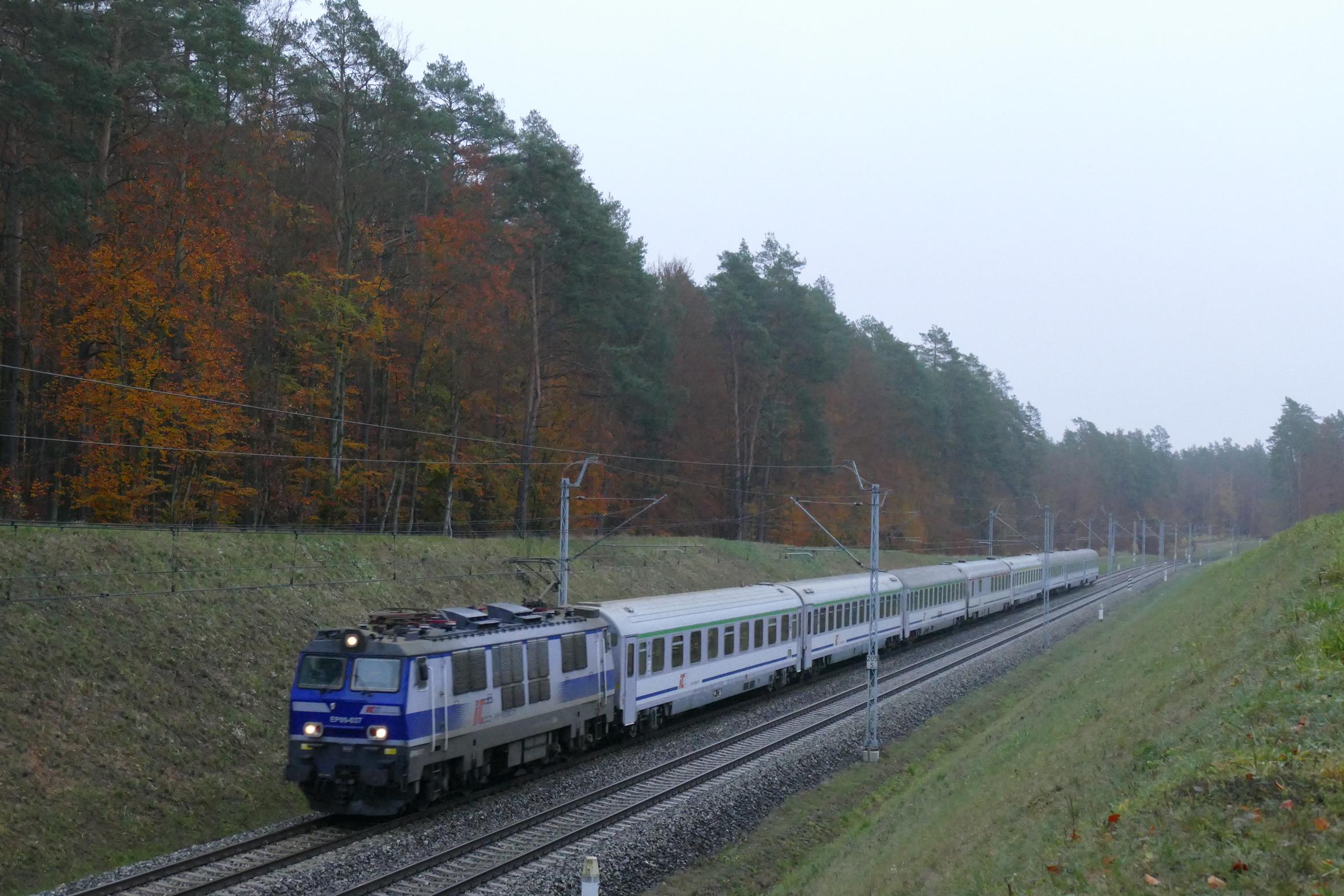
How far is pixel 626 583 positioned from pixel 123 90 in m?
24.7

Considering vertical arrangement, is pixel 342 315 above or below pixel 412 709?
above

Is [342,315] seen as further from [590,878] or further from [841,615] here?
[590,878]

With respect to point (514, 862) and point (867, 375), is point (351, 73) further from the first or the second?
point (867, 375)

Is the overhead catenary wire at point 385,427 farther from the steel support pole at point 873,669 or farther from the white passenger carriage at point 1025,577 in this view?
the steel support pole at point 873,669

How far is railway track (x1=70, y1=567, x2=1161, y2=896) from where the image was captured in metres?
13.5

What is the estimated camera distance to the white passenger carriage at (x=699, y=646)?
23.2 meters

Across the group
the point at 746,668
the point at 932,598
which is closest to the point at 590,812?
the point at 746,668

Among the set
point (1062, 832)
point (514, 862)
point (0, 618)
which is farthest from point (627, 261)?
point (1062, 832)

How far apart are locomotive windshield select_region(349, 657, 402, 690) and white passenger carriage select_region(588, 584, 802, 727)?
22.4 feet

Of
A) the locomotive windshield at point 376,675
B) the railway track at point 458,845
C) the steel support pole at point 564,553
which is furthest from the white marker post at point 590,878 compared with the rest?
the steel support pole at point 564,553

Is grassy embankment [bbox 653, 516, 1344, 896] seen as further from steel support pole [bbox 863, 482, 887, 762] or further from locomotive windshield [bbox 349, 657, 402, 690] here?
locomotive windshield [bbox 349, 657, 402, 690]

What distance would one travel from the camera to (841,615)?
35719mm

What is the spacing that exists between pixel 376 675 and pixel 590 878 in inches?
299

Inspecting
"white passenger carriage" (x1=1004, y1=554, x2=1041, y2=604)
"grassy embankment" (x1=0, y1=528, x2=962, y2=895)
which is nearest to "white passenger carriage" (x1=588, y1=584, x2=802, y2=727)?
"grassy embankment" (x1=0, y1=528, x2=962, y2=895)
